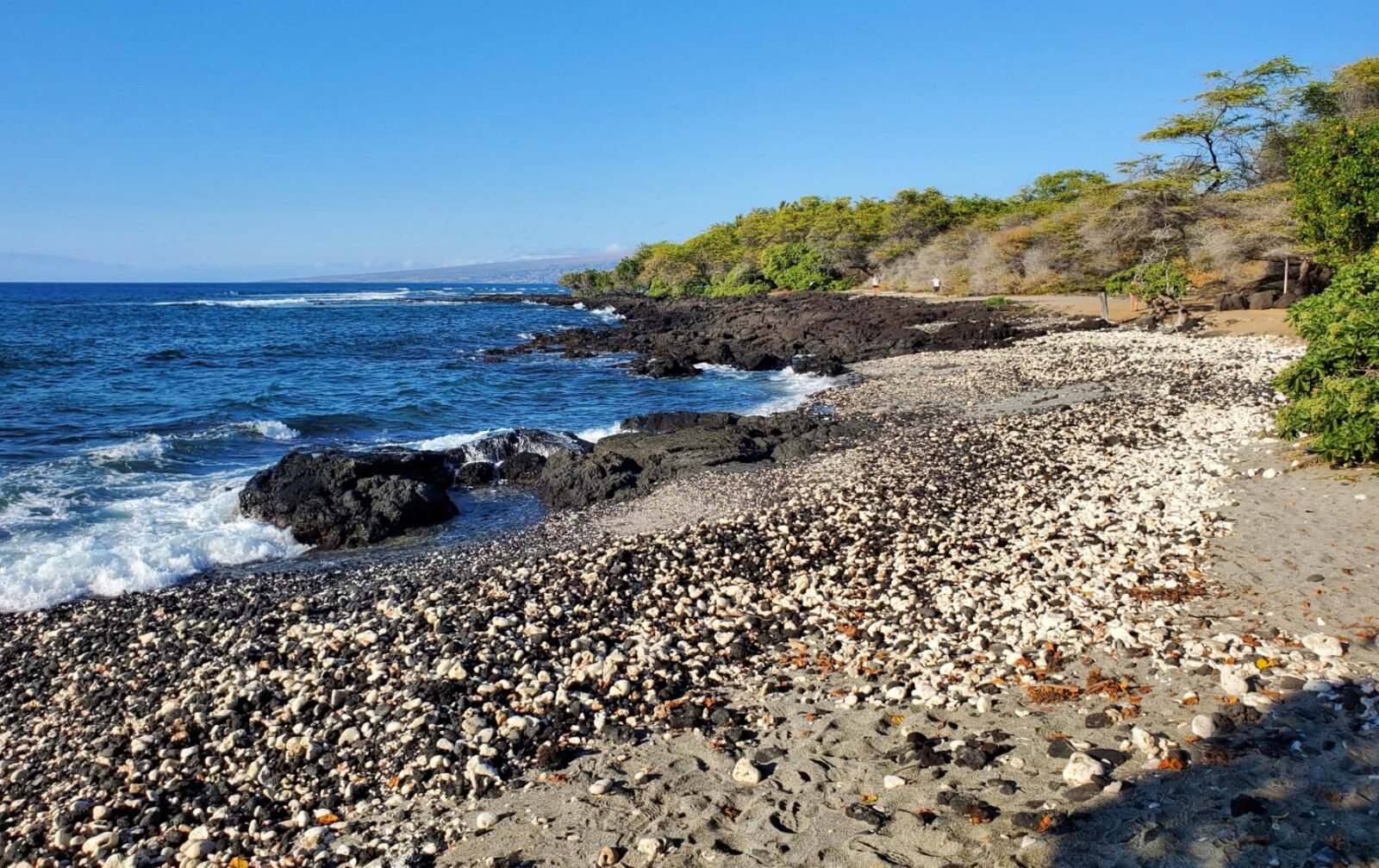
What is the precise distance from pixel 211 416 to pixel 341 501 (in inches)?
510

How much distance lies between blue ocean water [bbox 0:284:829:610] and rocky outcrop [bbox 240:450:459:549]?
0.35m

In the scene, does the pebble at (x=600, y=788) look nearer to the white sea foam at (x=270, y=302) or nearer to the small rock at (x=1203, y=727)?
the small rock at (x=1203, y=727)

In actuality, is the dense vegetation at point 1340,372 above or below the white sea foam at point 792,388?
above

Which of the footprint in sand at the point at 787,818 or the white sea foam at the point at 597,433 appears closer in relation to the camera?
the footprint in sand at the point at 787,818

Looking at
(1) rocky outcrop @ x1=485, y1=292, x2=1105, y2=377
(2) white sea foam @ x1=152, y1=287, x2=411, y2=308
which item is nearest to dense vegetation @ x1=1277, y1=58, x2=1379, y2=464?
(1) rocky outcrop @ x1=485, y1=292, x2=1105, y2=377

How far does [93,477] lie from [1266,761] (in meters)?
18.1

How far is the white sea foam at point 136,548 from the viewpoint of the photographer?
31.3ft

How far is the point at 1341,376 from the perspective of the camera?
1030 cm

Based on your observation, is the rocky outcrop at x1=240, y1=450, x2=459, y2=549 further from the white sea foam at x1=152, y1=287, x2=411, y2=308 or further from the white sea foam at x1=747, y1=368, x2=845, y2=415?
the white sea foam at x1=152, y1=287, x2=411, y2=308

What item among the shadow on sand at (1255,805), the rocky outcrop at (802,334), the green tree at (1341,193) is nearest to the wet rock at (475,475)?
the shadow on sand at (1255,805)

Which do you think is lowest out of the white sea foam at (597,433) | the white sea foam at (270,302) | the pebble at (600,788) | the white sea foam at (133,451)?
the pebble at (600,788)

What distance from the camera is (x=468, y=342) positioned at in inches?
1794

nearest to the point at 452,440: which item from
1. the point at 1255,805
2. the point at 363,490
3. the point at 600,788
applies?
the point at 363,490

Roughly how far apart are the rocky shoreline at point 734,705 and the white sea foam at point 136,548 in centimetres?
89
